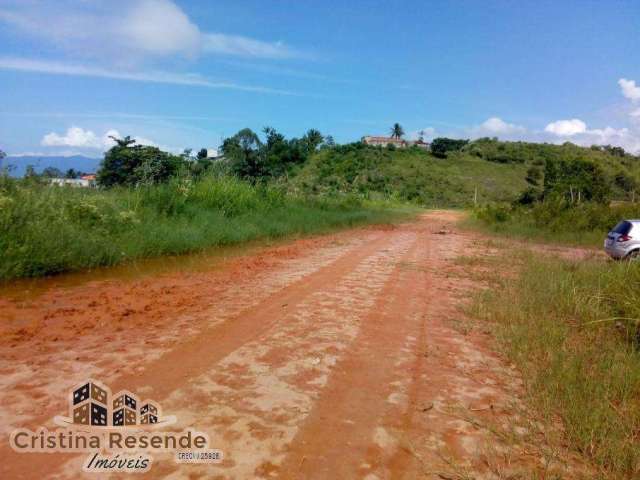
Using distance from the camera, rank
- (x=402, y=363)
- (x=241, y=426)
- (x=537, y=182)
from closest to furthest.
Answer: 1. (x=241, y=426)
2. (x=402, y=363)
3. (x=537, y=182)

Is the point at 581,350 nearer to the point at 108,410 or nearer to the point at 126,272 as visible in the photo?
the point at 108,410

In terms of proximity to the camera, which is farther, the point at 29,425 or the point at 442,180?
the point at 442,180

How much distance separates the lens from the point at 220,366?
3.97m

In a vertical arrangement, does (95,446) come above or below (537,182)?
below

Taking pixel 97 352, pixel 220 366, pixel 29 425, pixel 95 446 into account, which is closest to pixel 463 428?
pixel 220 366

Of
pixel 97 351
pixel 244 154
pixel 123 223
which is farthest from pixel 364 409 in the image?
pixel 244 154

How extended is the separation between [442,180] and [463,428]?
197 feet

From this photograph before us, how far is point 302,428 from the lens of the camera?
9.93 ft

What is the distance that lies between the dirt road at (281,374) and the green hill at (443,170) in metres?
35.6

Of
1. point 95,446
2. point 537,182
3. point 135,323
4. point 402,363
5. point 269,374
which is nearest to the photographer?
point 95,446

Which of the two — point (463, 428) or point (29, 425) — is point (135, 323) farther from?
point (463, 428)

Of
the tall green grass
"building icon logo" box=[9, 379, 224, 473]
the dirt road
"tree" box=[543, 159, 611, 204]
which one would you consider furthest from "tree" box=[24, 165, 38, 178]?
"tree" box=[543, 159, 611, 204]

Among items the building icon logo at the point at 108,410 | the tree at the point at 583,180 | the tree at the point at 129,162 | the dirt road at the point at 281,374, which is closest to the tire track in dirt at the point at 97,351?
the dirt road at the point at 281,374

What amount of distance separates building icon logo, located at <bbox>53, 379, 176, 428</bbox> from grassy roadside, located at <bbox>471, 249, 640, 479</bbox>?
266 cm
